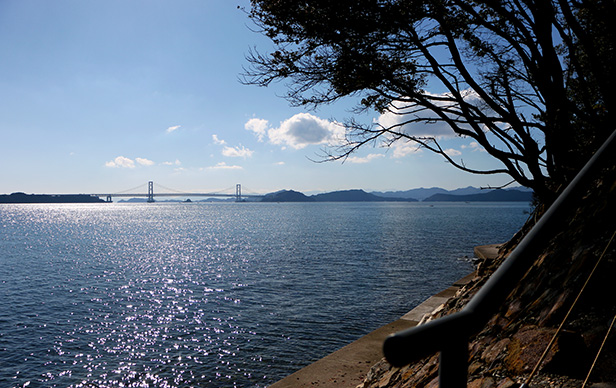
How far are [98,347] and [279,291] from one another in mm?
10932

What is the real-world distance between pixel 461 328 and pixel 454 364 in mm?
157

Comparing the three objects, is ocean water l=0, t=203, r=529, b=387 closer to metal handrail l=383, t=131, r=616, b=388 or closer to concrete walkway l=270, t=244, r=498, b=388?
concrete walkway l=270, t=244, r=498, b=388

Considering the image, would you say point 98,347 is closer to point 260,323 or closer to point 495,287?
point 260,323

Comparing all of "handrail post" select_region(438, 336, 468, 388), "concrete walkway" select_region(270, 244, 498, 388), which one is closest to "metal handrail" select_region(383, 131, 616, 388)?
"handrail post" select_region(438, 336, 468, 388)

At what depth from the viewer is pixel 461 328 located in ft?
4.55

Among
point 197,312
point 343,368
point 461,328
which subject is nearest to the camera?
point 461,328

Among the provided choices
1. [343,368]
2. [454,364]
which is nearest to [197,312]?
[343,368]

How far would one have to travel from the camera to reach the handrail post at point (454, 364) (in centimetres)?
142

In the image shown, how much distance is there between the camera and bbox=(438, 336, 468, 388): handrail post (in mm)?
1423

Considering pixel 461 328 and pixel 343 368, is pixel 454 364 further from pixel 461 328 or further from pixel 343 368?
pixel 343 368

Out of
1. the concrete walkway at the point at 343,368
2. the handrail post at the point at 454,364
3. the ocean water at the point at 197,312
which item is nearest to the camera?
the handrail post at the point at 454,364

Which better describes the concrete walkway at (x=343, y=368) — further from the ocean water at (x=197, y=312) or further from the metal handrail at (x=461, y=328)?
the metal handrail at (x=461, y=328)

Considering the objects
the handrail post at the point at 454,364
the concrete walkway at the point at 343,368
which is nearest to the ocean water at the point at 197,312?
the concrete walkway at the point at 343,368

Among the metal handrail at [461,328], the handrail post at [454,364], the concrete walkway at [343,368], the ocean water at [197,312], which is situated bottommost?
the ocean water at [197,312]
